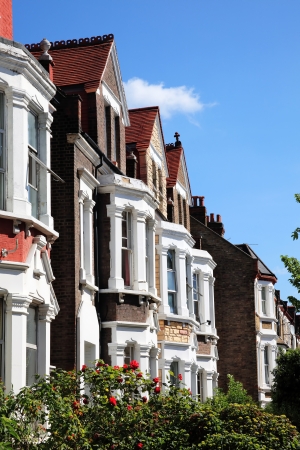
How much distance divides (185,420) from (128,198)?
31.2 ft

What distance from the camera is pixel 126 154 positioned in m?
29.8

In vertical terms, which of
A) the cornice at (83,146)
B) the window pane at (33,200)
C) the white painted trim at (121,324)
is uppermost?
the cornice at (83,146)

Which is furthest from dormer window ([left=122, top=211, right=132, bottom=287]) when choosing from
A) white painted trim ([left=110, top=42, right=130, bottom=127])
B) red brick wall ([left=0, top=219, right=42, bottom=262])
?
red brick wall ([left=0, top=219, right=42, bottom=262])

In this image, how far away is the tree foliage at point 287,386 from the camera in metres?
28.1

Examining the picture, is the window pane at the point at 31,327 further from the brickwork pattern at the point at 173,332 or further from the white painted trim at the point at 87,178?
the brickwork pattern at the point at 173,332

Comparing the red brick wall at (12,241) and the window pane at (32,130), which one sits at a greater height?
the window pane at (32,130)

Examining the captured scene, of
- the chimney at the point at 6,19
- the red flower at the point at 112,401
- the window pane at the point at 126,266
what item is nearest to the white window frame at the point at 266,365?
the window pane at the point at 126,266

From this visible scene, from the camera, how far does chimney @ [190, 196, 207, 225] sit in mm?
43844

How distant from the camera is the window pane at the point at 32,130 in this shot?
17422 millimetres

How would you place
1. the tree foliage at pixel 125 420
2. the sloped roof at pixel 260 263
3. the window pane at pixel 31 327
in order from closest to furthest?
the tree foliage at pixel 125 420, the window pane at pixel 31 327, the sloped roof at pixel 260 263

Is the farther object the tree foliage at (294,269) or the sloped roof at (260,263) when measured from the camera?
the sloped roof at (260,263)

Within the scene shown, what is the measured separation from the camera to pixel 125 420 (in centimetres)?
1452

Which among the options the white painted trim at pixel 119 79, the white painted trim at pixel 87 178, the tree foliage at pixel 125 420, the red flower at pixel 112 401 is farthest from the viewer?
the white painted trim at pixel 119 79

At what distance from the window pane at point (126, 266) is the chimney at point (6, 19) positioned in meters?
6.65
